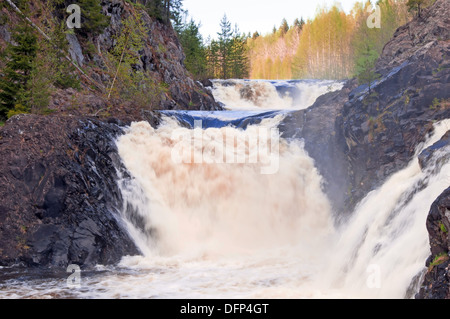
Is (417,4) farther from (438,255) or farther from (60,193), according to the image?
(60,193)

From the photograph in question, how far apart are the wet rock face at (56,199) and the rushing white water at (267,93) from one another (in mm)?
19255

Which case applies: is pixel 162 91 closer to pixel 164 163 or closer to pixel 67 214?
pixel 164 163

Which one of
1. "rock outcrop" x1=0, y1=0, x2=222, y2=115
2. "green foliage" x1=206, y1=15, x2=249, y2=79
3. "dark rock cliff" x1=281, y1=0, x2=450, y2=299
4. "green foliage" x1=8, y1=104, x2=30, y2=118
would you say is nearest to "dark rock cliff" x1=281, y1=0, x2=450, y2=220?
"dark rock cliff" x1=281, y1=0, x2=450, y2=299

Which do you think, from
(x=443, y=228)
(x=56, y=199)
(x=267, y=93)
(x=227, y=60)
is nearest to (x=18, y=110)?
(x=56, y=199)

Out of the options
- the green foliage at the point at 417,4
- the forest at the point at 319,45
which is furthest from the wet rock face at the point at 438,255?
the forest at the point at 319,45

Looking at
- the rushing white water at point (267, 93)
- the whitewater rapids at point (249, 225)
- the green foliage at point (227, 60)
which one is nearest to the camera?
the whitewater rapids at point (249, 225)

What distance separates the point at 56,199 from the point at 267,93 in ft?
76.2

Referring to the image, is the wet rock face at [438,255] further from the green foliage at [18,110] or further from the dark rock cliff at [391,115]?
the green foliage at [18,110]

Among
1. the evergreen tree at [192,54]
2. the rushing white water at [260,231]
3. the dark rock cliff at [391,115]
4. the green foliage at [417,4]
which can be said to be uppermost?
the evergreen tree at [192,54]

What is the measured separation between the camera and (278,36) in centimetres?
9006

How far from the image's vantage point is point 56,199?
975 centimetres

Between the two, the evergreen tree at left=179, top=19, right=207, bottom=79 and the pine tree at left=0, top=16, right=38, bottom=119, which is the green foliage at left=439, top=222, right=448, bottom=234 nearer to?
the pine tree at left=0, top=16, right=38, bottom=119

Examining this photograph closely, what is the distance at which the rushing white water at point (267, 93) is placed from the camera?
30.0 metres
